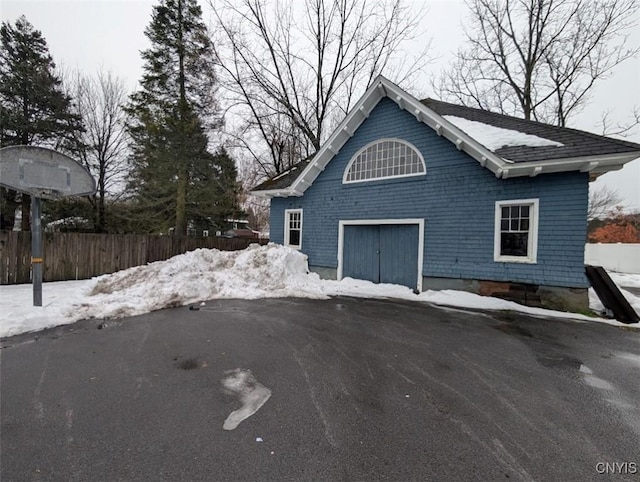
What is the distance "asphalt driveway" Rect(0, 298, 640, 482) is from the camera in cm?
223

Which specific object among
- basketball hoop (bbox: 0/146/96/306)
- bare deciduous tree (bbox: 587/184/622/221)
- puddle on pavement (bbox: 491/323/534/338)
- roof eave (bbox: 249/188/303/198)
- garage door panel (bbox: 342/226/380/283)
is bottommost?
puddle on pavement (bbox: 491/323/534/338)

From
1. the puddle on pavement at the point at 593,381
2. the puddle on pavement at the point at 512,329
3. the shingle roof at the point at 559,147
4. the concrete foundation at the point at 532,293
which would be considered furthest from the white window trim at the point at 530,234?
the puddle on pavement at the point at 593,381

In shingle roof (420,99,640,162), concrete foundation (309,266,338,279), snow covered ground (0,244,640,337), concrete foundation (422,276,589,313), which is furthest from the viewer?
concrete foundation (309,266,338,279)

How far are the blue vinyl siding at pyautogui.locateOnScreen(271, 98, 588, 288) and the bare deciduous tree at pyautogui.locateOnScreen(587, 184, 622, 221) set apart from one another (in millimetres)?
30206

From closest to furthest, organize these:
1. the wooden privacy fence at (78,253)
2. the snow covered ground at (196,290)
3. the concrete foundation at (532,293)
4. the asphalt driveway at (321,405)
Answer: the asphalt driveway at (321,405) → the snow covered ground at (196,290) → the concrete foundation at (532,293) → the wooden privacy fence at (78,253)

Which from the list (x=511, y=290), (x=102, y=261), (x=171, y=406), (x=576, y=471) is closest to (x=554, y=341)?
(x=511, y=290)

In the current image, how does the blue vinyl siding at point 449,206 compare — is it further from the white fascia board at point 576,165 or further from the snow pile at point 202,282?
the snow pile at point 202,282

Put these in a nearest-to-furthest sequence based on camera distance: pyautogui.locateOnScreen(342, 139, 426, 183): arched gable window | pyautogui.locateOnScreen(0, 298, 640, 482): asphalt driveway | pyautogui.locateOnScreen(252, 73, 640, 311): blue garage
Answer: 1. pyautogui.locateOnScreen(0, 298, 640, 482): asphalt driveway
2. pyautogui.locateOnScreen(252, 73, 640, 311): blue garage
3. pyautogui.locateOnScreen(342, 139, 426, 183): arched gable window

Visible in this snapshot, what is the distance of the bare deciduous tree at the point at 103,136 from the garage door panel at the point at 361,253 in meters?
17.0

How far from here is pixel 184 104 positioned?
16.2 m

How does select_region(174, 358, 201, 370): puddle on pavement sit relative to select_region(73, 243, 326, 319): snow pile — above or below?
below

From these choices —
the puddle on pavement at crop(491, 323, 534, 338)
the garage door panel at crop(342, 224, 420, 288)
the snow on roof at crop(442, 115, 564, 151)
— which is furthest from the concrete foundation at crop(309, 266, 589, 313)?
the snow on roof at crop(442, 115, 564, 151)

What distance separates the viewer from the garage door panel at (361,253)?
10.6 meters

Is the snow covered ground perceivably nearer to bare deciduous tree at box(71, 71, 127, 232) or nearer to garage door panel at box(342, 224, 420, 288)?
garage door panel at box(342, 224, 420, 288)
